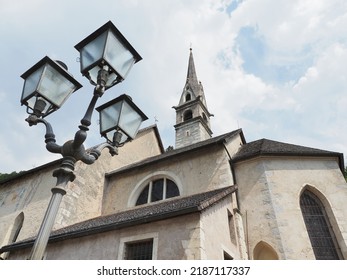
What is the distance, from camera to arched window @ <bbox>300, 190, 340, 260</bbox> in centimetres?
838

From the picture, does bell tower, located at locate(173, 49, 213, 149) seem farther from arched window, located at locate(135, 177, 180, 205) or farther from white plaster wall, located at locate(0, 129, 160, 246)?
arched window, located at locate(135, 177, 180, 205)

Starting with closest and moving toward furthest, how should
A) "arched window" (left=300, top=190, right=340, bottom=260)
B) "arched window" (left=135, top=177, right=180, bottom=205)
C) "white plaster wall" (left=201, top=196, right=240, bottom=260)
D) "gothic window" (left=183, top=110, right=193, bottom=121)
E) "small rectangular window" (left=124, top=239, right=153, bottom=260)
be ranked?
"white plaster wall" (left=201, top=196, right=240, bottom=260) < "small rectangular window" (left=124, top=239, right=153, bottom=260) < "arched window" (left=300, top=190, right=340, bottom=260) < "arched window" (left=135, top=177, right=180, bottom=205) < "gothic window" (left=183, top=110, right=193, bottom=121)

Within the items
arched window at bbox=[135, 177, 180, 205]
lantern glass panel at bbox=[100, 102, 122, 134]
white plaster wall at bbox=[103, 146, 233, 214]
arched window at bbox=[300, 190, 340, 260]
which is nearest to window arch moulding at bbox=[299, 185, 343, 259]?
arched window at bbox=[300, 190, 340, 260]

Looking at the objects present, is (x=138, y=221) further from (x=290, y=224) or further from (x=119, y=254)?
(x=290, y=224)

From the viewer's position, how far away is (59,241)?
7.87 metres

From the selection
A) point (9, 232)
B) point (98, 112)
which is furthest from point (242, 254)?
point (9, 232)

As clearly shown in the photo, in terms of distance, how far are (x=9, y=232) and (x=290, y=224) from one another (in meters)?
11.6

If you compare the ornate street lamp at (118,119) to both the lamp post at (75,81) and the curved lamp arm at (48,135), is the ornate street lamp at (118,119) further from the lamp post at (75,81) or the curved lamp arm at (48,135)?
the curved lamp arm at (48,135)

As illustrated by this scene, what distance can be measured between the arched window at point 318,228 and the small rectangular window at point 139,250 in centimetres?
565

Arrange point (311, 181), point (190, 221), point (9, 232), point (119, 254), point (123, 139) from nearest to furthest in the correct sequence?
1. point (123, 139)
2. point (190, 221)
3. point (119, 254)
4. point (311, 181)
5. point (9, 232)

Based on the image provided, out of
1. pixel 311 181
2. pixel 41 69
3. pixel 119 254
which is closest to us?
pixel 41 69

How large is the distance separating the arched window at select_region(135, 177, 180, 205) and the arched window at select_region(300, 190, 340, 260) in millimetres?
4939

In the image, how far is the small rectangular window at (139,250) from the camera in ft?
21.1

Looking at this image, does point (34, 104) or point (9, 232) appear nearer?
point (34, 104)
